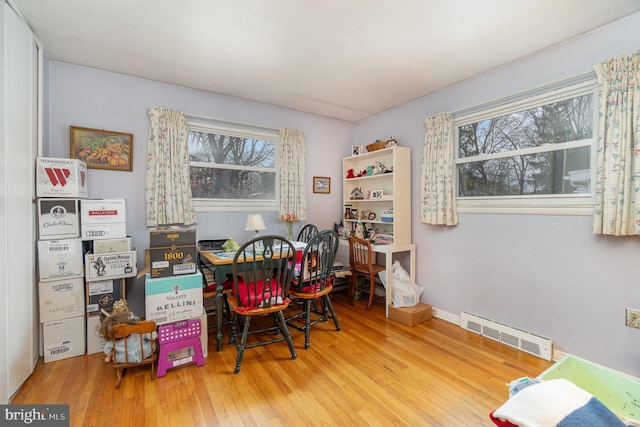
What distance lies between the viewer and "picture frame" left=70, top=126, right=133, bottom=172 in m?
2.53

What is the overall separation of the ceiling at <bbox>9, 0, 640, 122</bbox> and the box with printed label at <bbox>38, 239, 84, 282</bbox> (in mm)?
1562

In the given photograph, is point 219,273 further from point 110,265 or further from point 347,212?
point 347,212

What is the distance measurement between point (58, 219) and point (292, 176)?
2.23m

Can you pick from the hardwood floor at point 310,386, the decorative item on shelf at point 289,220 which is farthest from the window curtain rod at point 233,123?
the hardwood floor at point 310,386

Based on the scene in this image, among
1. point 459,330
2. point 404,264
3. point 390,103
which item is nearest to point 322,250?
point 404,264

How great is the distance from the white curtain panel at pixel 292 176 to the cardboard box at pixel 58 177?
1.93 meters

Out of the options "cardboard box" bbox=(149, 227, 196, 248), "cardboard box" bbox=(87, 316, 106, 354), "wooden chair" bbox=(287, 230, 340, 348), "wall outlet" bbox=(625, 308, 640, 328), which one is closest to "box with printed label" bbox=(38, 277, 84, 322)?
"cardboard box" bbox=(87, 316, 106, 354)

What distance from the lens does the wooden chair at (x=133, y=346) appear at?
1.88 m

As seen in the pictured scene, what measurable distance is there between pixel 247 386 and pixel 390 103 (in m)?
3.23

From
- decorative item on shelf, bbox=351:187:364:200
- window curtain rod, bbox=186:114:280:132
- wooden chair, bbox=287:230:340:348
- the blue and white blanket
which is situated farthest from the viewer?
decorative item on shelf, bbox=351:187:364:200

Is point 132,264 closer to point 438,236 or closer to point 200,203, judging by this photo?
point 200,203

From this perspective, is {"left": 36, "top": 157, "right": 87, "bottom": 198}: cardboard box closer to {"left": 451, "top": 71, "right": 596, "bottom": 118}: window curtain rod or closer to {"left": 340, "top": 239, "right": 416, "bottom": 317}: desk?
{"left": 340, "top": 239, "right": 416, "bottom": 317}: desk

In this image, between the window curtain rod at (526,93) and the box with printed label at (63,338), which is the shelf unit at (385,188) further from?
the box with printed label at (63,338)

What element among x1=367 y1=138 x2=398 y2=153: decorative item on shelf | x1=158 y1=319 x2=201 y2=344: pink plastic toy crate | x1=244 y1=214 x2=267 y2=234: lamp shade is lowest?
x1=158 y1=319 x2=201 y2=344: pink plastic toy crate
